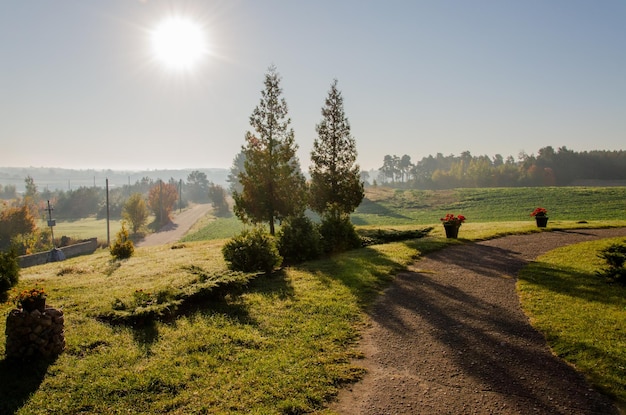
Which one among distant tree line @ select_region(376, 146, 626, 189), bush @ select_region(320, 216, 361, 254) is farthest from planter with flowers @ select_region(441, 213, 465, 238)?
distant tree line @ select_region(376, 146, 626, 189)

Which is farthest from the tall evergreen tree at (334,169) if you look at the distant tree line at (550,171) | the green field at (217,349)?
the distant tree line at (550,171)

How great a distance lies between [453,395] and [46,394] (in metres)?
6.56

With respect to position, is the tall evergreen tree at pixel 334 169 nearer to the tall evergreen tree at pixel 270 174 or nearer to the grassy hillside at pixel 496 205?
the tall evergreen tree at pixel 270 174

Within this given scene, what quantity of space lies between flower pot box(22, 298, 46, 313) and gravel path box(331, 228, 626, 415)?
608 cm

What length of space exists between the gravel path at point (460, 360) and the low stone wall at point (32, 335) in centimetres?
569

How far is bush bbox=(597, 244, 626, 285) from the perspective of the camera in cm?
1057

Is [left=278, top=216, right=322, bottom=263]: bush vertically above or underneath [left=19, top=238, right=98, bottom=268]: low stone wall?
above

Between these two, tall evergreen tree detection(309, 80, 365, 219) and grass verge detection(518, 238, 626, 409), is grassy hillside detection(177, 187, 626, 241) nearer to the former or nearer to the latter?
tall evergreen tree detection(309, 80, 365, 219)

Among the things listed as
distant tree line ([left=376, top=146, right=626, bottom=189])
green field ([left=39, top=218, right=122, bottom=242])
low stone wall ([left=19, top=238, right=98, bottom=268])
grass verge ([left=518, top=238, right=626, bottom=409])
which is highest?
distant tree line ([left=376, top=146, right=626, bottom=189])

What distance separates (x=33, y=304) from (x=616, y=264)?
15.6 meters

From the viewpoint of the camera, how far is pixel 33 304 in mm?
6676

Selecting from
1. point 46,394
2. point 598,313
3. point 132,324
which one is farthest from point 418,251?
point 46,394

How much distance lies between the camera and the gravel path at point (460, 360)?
203 inches

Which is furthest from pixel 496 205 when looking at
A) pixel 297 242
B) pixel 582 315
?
pixel 582 315
